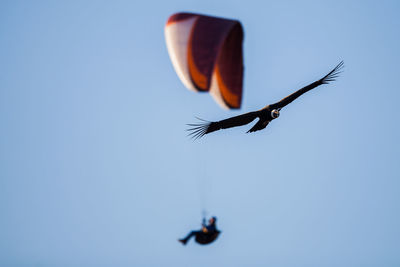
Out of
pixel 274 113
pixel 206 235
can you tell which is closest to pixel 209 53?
pixel 274 113

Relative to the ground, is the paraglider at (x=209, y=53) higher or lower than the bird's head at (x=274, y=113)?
higher

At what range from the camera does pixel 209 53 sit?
27.8 metres

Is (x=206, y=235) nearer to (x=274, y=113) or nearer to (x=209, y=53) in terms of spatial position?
(x=274, y=113)

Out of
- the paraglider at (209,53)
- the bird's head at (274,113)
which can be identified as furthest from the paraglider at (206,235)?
the bird's head at (274,113)

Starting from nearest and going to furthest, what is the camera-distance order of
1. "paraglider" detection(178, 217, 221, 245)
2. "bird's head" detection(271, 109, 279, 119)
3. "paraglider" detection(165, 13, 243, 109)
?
"paraglider" detection(165, 13, 243, 109) < "paraglider" detection(178, 217, 221, 245) < "bird's head" detection(271, 109, 279, 119)

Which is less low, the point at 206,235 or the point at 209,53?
the point at 209,53

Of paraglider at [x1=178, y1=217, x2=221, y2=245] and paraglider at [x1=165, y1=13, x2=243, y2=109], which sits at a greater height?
paraglider at [x1=165, y1=13, x2=243, y2=109]

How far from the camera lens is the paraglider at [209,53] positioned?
2767 cm

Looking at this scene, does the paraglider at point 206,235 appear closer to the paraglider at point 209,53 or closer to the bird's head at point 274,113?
the paraglider at point 209,53

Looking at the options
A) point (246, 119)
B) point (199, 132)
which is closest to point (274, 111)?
point (246, 119)

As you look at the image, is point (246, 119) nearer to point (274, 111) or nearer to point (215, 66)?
point (274, 111)

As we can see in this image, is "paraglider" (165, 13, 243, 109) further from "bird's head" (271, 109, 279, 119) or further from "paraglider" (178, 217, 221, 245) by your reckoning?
"paraglider" (178, 217, 221, 245)

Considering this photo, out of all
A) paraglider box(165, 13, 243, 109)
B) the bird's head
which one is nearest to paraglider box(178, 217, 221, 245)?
paraglider box(165, 13, 243, 109)

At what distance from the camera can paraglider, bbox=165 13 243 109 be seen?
2767 centimetres
